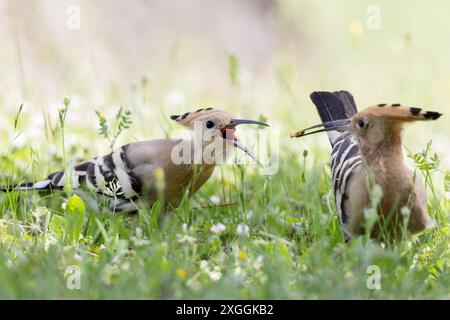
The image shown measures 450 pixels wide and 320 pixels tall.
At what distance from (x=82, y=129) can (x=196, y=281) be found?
273 cm

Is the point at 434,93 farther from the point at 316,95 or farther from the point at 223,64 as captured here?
the point at 316,95

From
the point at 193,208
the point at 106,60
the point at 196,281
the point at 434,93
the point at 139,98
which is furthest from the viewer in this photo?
the point at 106,60

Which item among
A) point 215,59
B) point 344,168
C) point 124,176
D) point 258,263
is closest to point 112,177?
point 124,176

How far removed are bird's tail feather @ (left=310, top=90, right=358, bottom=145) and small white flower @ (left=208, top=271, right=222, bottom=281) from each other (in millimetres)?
1206

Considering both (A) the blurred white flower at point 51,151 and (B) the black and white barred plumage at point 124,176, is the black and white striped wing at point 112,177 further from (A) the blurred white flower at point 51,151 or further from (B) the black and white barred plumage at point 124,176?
(A) the blurred white flower at point 51,151

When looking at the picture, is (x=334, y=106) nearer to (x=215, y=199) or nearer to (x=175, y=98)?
(x=215, y=199)

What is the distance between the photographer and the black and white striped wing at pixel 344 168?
3141 mm

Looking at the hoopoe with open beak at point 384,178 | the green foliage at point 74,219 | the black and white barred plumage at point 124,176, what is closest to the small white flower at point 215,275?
the hoopoe with open beak at point 384,178

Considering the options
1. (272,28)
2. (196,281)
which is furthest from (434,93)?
(196,281)

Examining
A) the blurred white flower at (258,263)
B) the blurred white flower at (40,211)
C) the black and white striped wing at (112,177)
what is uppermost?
the black and white striped wing at (112,177)

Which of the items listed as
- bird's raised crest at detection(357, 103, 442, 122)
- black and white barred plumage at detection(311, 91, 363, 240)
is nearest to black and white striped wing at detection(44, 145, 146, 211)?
black and white barred plumage at detection(311, 91, 363, 240)

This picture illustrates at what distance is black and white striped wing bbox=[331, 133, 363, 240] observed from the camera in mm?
3141

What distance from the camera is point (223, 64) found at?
24.8 ft

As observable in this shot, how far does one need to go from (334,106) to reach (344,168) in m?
0.57
